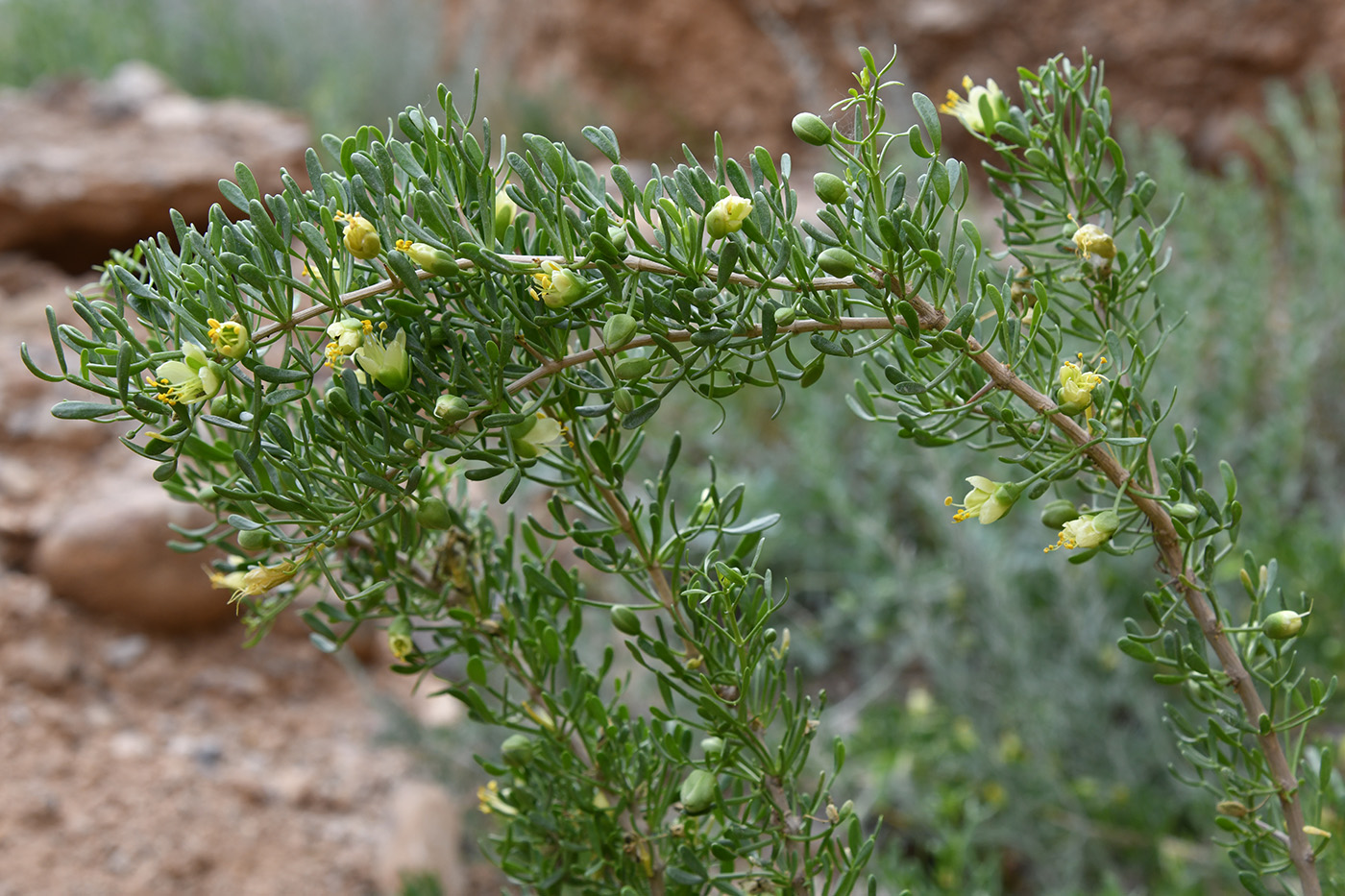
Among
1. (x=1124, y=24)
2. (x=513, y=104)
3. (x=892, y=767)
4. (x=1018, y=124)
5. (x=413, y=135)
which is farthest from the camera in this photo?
(x=513, y=104)

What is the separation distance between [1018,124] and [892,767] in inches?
46.3

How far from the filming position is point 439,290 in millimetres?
597

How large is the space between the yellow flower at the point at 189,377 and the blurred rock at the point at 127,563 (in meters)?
1.68

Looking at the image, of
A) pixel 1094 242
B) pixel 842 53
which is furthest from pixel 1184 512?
pixel 842 53

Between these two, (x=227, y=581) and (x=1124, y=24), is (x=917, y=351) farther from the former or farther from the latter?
(x=1124, y=24)

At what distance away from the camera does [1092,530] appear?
2.03ft

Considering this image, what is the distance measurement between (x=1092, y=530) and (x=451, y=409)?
1.25 ft

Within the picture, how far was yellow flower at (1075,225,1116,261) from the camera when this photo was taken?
673mm

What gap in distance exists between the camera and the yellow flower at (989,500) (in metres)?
0.63

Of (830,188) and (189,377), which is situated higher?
(830,188)

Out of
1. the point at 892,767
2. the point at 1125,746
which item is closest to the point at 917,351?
the point at 892,767

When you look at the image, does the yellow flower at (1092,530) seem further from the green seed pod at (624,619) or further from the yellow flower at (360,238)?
the yellow flower at (360,238)

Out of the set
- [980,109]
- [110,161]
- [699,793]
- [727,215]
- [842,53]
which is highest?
[842,53]

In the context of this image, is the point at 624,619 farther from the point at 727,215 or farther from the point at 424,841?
the point at 424,841
